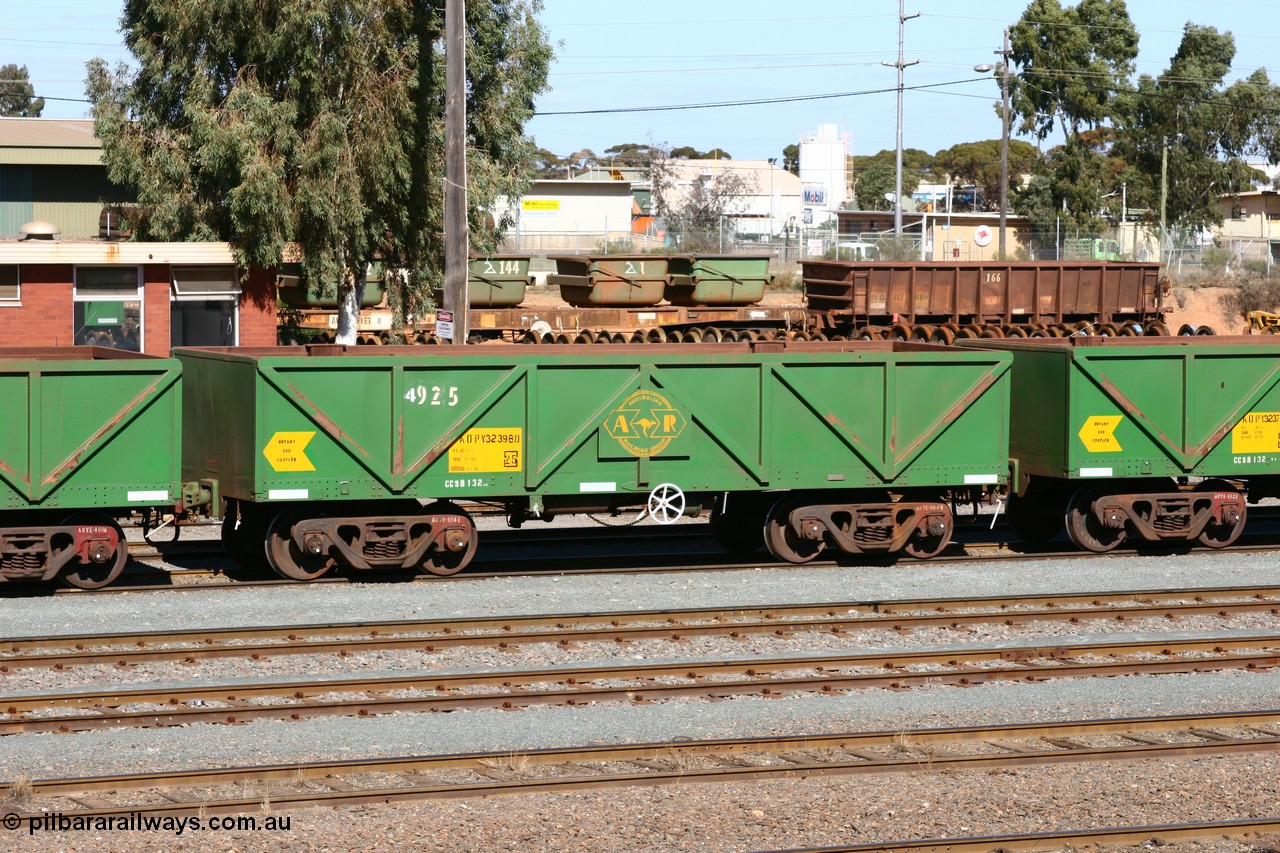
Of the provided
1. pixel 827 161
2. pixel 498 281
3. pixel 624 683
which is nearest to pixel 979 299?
pixel 498 281

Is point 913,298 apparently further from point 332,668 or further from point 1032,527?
point 332,668

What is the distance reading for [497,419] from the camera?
15.7 metres

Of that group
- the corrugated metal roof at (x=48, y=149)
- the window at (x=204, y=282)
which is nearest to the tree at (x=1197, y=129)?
the corrugated metal roof at (x=48, y=149)

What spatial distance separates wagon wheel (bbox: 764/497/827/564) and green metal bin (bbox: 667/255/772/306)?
84.1ft

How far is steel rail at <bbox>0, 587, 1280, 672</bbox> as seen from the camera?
12.5 m

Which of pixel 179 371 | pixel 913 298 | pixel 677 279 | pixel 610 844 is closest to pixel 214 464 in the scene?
pixel 179 371

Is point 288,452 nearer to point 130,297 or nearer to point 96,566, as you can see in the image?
point 96,566

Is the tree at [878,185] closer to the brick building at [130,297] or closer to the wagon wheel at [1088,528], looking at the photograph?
the brick building at [130,297]

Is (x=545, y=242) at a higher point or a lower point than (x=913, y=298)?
higher

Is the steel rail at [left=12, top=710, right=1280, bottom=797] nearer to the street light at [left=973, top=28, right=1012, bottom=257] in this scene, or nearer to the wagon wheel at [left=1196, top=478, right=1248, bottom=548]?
the wagon wheel at [left=1196, top=478, right=1248, bottom=548]

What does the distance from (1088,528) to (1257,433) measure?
7.71ft

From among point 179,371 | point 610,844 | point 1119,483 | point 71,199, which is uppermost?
point 71,199

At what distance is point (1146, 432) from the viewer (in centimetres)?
1734

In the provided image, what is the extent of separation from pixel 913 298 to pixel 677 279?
25.6 ft
